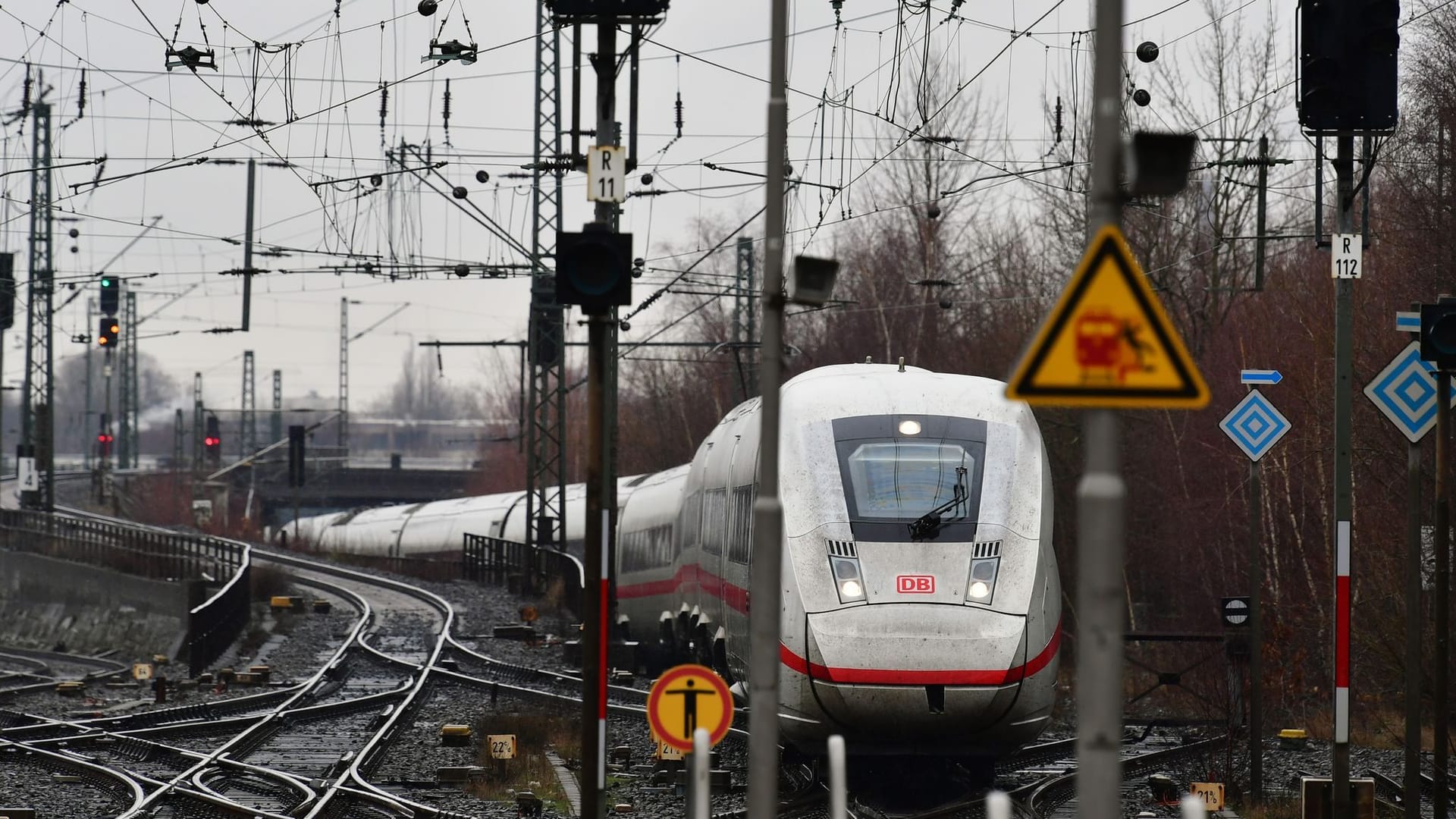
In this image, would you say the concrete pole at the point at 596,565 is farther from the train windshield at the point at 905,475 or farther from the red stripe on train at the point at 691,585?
the red stripe on train at the point at 691,585

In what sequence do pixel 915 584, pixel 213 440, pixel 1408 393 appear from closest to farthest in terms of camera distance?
pixel 1408 393
pixel 915 584
pixel 213 440

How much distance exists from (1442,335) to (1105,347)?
637 centimetres

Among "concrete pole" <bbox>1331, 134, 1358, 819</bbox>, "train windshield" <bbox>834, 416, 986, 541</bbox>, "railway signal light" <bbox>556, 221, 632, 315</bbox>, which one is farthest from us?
"train windshield" <bbox>834, 416, 986, 541</bbox>

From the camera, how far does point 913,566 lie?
13.9 metres

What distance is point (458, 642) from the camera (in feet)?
103

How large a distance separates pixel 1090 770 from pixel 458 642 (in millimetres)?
26180

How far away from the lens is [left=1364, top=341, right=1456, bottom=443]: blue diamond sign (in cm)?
1228

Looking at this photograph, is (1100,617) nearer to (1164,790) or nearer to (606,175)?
(606,175)

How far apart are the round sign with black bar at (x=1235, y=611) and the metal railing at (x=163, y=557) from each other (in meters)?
18.5

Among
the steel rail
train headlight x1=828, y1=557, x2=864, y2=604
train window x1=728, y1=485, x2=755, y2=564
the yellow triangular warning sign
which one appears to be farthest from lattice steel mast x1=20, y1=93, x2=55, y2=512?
the yellow triangular warning sign

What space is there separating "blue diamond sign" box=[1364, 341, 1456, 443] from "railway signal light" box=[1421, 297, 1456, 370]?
1.94 ft

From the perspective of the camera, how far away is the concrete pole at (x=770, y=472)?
9.10 meters

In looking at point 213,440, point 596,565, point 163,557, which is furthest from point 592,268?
point 213,440

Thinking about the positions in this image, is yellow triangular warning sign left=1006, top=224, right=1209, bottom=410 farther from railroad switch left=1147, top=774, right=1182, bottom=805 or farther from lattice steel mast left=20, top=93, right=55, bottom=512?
lattice steel mast left=20, top=93, right=55, bottom=512
